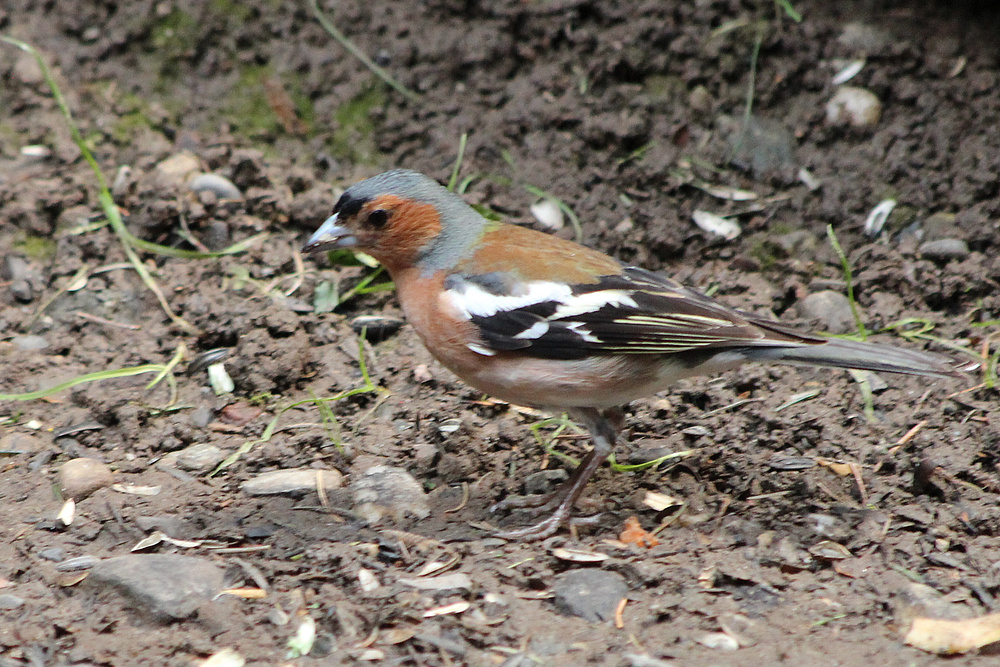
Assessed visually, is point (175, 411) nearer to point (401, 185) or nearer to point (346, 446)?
point (346, 446)

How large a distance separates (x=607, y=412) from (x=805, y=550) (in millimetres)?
960

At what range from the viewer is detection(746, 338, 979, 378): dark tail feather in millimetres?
3635

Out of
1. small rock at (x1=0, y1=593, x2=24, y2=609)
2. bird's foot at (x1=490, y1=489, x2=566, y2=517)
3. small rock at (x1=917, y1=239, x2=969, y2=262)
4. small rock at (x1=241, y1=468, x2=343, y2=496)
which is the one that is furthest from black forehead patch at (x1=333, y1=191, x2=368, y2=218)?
small rock at (x1=917, y1=239, x2=969, y2=262)

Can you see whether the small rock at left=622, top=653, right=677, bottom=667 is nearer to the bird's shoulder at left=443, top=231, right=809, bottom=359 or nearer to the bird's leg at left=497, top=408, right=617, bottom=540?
the bird's leg at left=497, top=408, right=617, bottom=540

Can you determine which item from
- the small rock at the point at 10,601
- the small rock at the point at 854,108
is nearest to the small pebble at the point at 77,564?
the small rock at the point at 10,601

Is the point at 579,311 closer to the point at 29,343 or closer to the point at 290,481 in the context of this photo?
the point at 290,481

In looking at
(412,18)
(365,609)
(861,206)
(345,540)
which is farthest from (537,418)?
(412,18)

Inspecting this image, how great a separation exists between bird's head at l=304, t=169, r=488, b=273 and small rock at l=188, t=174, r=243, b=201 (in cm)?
150

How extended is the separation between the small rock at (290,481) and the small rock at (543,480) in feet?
2.52

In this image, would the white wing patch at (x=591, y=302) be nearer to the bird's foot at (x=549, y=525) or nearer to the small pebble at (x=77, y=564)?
the bird's foot at (x=549, y=525)

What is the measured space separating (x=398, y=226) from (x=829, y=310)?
7.12 feet

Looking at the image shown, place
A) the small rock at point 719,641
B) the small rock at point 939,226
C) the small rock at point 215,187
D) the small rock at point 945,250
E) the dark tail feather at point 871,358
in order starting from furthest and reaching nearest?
the small rock at point 215,187 < the small rock at point 939,226 < the small rock at point 945,250 < the dark tail feather at point 871,358 < the small rock at point 719,641

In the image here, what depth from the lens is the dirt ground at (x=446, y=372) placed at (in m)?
3.32

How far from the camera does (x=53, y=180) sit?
5.49m
